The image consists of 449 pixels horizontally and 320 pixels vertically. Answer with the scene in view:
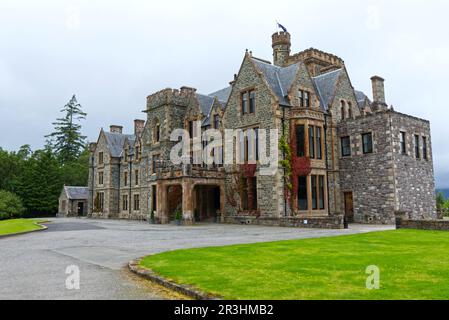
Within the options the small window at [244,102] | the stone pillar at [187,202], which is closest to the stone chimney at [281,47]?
the small window at [244,102]

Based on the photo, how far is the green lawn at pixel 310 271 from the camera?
606 centimetres

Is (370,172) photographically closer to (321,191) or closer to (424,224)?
(321,191)

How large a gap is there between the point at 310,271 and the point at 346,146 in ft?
79.1

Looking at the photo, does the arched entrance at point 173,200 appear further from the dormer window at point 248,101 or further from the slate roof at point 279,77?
the slate roof at point 279,77

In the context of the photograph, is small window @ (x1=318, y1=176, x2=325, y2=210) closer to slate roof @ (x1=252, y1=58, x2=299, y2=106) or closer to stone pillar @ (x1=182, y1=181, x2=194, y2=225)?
slate roof @ (x1=252, y1=58, x2=299, y2=106)

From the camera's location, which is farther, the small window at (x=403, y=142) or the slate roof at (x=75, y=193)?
the slate roof at (x=75, y=193)

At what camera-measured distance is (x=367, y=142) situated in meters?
28.9

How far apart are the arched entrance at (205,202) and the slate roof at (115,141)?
21736 mm

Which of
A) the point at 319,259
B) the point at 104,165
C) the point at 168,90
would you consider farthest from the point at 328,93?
the point at 104,165

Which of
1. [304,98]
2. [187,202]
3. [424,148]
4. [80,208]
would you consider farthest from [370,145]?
[80,208]

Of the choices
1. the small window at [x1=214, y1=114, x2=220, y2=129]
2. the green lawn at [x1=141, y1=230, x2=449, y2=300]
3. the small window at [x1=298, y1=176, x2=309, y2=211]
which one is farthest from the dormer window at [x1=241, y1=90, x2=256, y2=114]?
the green lawn at [x1=141, y1=230, x2=449, y2=300]

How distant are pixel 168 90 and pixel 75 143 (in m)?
61.2

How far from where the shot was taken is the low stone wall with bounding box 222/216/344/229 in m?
22.2
